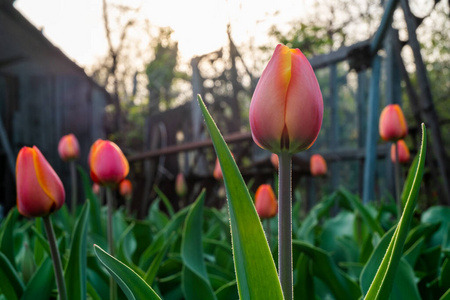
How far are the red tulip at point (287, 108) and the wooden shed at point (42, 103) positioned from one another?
690cm

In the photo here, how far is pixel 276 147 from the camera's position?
0.48 metres

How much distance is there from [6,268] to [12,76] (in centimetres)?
697

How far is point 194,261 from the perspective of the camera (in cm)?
92

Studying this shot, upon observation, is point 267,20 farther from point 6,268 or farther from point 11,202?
point 11,202

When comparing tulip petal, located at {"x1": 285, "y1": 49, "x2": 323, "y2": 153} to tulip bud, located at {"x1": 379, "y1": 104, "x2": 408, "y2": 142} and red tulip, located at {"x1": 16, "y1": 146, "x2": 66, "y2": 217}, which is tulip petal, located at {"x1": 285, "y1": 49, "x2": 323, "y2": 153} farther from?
tulip bud, located at {"x1": 379, "y1": 104, "x2": 408, "y2": 142}

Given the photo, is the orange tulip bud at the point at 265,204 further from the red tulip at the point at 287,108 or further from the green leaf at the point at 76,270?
the red tulip at the point at 287,108

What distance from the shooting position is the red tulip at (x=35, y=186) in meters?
0.74

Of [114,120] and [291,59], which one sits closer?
[291,59]

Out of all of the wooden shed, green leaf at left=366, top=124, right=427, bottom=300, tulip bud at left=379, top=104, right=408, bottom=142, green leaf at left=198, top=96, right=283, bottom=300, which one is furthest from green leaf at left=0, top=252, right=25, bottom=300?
the wooden shed

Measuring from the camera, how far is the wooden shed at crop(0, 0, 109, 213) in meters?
6.91

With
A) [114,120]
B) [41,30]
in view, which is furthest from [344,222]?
[114,120]

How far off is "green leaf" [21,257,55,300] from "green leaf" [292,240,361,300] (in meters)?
0.51

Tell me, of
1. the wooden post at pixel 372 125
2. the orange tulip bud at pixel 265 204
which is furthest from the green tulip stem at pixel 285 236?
the wooden post at pixel 372 125

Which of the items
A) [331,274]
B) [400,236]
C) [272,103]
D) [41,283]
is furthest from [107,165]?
[400,236]
